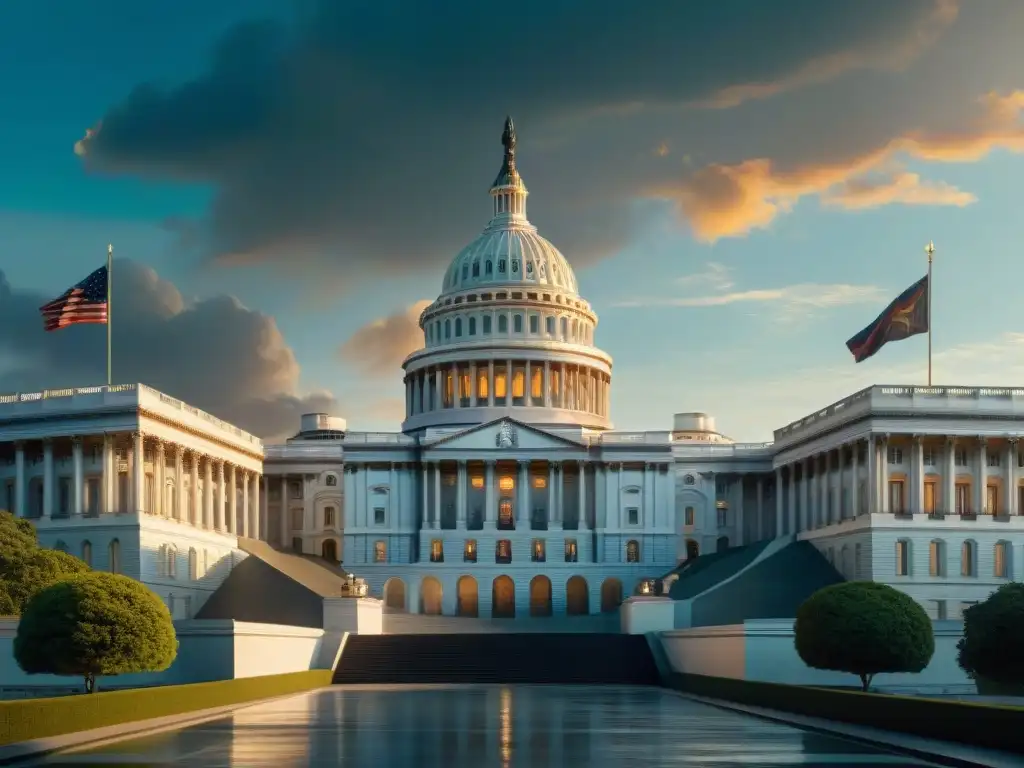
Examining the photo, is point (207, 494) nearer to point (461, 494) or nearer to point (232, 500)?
point (232, 500)

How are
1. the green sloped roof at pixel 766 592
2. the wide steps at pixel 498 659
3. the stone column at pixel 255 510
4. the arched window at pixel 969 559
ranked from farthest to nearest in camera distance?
the stone column at pixel 255 510 < the arched window at pixel 969 559 < the green sloped roof at pixel 766 592 < the wide steps at pixel 498 659

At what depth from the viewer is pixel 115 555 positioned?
103312 millimetres

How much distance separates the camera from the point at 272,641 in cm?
8162

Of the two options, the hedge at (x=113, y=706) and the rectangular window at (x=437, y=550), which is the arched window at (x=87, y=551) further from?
the hedge at (x=113, y=706)

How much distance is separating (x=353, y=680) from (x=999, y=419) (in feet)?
160

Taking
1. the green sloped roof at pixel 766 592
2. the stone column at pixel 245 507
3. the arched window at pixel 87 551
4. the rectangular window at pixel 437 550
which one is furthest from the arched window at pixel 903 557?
the arched window at pixel 87 551

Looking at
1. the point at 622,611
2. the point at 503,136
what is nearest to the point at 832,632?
the point at 622,611

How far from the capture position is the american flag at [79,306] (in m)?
94.6

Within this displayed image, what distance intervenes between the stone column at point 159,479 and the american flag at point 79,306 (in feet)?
48.2

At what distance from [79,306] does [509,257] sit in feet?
224

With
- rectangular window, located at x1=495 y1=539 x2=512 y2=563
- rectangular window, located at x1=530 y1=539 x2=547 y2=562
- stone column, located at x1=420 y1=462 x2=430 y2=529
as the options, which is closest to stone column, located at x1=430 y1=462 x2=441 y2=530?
stone column, located at x1=420 y1=462 x2=430 y2=529

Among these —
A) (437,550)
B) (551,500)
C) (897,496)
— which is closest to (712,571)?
(897,496)

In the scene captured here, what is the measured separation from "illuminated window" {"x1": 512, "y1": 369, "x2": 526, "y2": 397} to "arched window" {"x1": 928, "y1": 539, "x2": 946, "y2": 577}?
54618 mm

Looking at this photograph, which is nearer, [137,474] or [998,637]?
[998,637]
